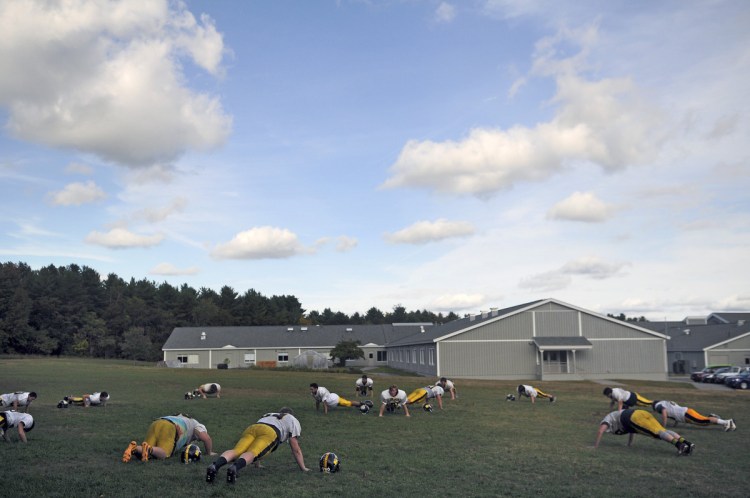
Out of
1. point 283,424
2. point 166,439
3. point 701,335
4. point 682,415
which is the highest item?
point 283,424

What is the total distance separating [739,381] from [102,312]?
103 meters

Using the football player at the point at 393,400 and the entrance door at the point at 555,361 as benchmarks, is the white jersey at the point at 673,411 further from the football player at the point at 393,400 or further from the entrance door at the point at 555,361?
the entrance door at the point at 555,361

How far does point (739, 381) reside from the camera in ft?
165

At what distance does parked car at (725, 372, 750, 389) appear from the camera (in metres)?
50.1

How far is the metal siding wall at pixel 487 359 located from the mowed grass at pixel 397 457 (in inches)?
999

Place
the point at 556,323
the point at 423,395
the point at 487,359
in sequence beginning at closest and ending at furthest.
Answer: the point at 423,395 < the point at 487,359 < the point at 556,323

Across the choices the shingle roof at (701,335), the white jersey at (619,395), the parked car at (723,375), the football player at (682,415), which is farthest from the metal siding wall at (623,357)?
the football player at (682,415)

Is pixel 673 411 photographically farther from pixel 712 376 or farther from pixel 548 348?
pixel 712 376

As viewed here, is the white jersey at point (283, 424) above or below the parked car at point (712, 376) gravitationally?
above

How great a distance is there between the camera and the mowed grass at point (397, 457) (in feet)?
37.7

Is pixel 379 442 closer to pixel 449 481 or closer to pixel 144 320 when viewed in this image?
pixel 449 481

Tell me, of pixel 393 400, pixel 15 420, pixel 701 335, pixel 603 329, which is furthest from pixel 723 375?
pixel 15 420

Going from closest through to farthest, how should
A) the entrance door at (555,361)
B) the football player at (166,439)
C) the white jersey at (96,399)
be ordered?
1. the football player at (166,439)
2. the white jersey at (96,399)
3. the entrance door at (555,361)

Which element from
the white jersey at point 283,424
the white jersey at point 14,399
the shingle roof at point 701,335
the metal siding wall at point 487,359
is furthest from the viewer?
the shingle roof at point 701,335
